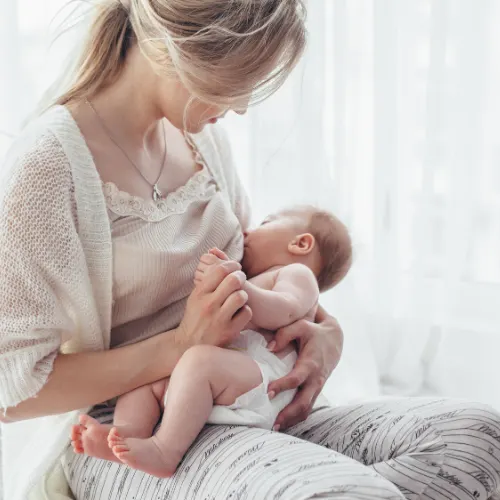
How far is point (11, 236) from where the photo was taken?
130 centimetres

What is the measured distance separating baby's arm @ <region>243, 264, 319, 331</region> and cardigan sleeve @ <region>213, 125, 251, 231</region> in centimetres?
23

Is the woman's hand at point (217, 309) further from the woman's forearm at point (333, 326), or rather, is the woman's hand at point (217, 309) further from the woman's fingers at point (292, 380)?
the woman's forearm at point (333, 326)

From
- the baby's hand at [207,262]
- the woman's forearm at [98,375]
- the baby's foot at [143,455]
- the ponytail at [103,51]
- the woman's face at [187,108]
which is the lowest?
the baby's foot at [143,455]

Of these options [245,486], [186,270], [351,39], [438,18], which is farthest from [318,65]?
[245,486]

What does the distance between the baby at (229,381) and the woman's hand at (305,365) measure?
15mm

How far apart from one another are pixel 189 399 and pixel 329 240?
1.79 ft

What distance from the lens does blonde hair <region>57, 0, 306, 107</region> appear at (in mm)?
1319

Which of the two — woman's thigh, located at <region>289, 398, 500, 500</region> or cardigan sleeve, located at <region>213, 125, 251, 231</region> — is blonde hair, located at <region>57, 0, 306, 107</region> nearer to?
cardigan sleeve, located at <region>213, 125, 251, 231</region>

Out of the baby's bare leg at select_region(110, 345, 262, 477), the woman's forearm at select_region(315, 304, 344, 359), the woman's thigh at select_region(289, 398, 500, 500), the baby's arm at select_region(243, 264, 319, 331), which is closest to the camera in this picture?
the baby's bare leg at select_region(110, 345, 262, 477)

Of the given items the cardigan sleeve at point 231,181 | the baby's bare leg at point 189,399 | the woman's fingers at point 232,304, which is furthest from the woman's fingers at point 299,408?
the cardigan sleeve at point 231,181

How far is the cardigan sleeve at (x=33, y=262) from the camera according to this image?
51.4 inches

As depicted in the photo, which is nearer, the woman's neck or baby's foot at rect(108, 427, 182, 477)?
baby's foot at rect(108, 427, 182, 477)

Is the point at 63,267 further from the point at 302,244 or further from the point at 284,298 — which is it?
the point at 302,244

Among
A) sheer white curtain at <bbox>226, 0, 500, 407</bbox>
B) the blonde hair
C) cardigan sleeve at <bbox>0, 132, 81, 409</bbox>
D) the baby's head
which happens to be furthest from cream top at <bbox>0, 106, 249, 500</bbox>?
sheer white curtain at <bbox>226, 0, 500, 407</bbox>
